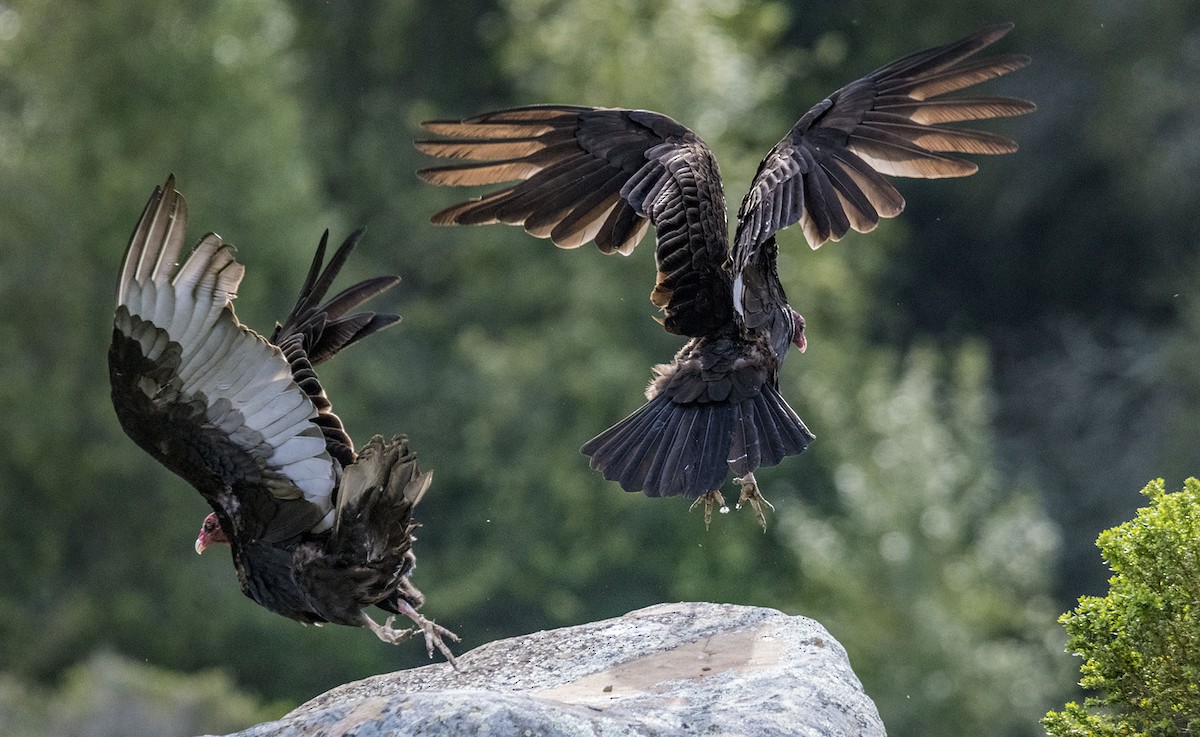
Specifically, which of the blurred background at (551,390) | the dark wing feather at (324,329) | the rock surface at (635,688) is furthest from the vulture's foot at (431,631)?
the blurred background at (551,390)

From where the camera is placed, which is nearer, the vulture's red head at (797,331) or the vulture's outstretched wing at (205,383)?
the vulture's outstretched wing at (205,383)

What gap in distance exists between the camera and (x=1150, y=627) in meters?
5.64

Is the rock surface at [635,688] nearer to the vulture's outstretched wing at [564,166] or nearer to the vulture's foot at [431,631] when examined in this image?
the vulture's foot at [431,631]

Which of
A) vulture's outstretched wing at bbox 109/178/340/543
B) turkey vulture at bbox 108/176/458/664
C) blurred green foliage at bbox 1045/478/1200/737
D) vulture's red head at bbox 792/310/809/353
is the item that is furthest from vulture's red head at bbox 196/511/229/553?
blurred green foliage at bbox 1045/478/1200/737

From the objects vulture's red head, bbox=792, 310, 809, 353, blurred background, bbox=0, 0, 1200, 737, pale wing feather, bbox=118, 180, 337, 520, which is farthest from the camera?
blurred background, bbox=0, 0, 1200, 737

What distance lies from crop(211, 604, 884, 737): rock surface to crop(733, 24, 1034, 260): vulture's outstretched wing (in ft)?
4.50

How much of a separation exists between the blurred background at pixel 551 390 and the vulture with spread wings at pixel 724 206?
10522 millimetres

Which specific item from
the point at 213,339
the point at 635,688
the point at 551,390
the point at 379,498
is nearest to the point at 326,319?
the point at 379,498

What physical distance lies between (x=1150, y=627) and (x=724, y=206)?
94.5 inches

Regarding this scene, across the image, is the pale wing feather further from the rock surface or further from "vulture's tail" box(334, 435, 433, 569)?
the rock surface

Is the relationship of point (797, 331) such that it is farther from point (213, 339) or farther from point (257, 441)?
point (213, 339)

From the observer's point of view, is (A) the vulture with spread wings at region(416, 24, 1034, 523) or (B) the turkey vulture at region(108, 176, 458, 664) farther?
(A) the vulture with spread wings at region(416, 24, 1034, 523)

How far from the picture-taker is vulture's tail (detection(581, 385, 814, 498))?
650cm

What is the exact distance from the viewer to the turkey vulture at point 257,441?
5.67 metres
